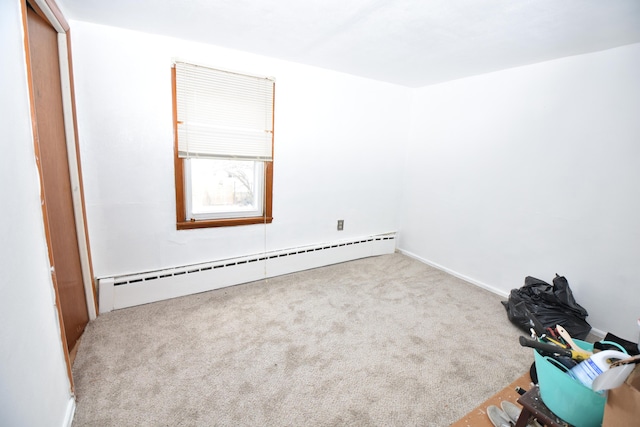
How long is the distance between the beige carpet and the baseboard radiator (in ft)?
0.32

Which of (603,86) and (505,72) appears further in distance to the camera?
(505,72)

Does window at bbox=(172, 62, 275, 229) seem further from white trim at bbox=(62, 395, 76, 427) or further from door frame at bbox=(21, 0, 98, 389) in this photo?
white trim at bbox=(62, 395, 76, 427)

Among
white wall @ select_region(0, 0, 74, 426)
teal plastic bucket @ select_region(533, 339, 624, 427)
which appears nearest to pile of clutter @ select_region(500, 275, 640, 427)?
teal plastic bucket @ select_region(533, 339, 624, 427)

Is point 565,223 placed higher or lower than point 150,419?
higher

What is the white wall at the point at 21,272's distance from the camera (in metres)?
0.88

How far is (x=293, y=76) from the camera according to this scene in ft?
8.86

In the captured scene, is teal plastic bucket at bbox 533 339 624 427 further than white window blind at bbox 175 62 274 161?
No

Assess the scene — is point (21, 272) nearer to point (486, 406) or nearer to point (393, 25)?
point (486, 406)

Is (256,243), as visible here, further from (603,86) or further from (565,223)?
(603,86)

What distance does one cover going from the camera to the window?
7.50ft

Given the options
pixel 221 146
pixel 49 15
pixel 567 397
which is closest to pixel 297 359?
pixel 567 397

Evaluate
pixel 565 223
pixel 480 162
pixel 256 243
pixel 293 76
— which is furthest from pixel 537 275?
pixel 293 76

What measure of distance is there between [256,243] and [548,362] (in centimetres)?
240

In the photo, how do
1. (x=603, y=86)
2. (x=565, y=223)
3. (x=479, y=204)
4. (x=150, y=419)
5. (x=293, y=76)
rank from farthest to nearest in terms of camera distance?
(x=479, y=204) → (x=293, y=76) → (x=565, y=223) → (x=603, y=86) → (x=150, y=419)
